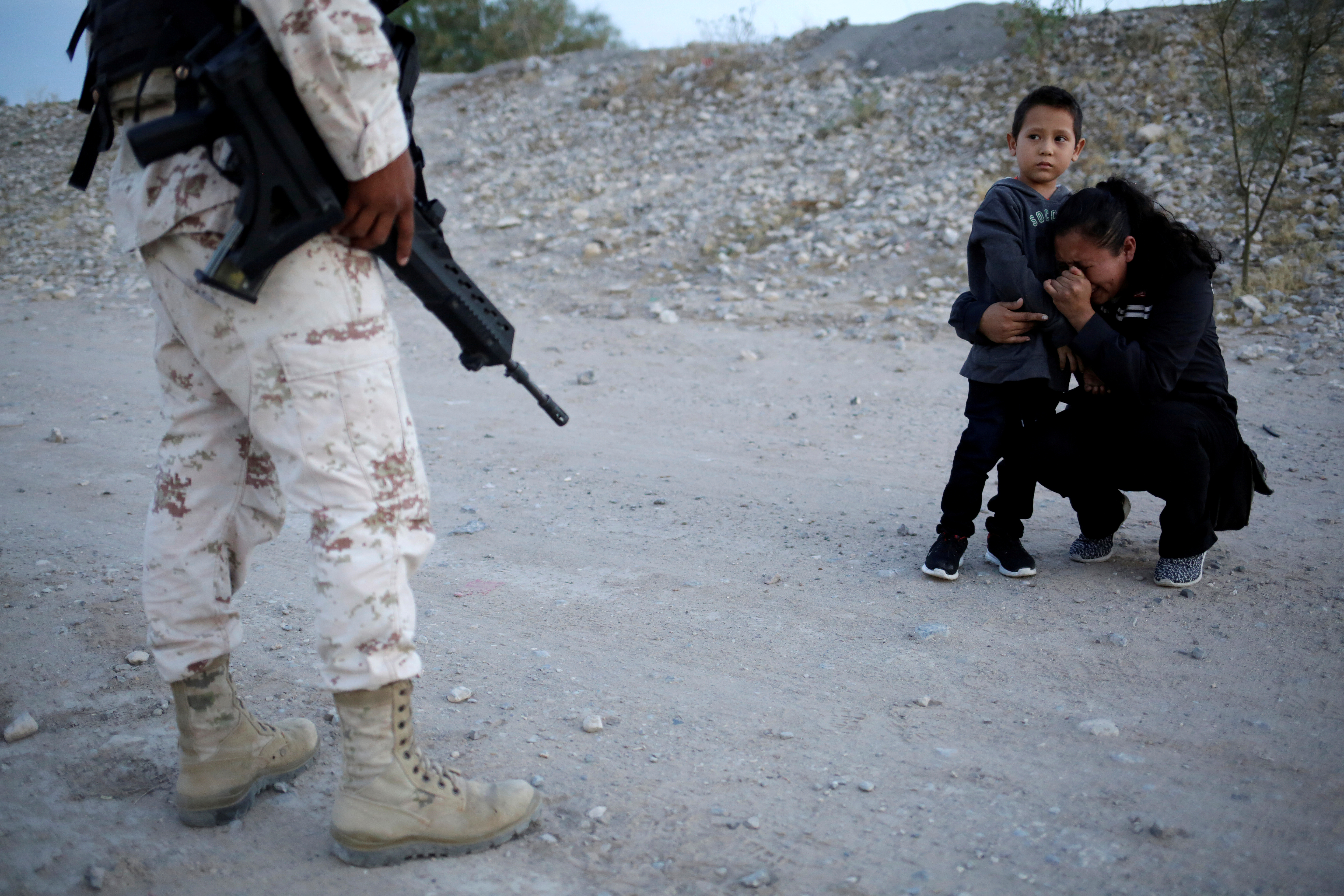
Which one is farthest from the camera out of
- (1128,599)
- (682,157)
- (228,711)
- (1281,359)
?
(682,157)

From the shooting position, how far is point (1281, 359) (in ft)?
16.6

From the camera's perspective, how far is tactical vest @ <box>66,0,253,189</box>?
1.46 metres

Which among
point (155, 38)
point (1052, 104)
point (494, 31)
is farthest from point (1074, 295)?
point (494, 31)

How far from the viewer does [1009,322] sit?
2.70m

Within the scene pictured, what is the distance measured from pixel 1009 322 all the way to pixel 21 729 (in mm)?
2742

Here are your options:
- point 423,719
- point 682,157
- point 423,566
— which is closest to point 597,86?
point 682,157

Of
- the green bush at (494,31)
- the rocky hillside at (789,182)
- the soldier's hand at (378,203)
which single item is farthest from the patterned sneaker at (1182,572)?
the green bush at (494,31)

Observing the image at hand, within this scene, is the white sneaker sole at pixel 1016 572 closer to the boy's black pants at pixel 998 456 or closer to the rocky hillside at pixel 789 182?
the boy's black pants at pixel 998 456

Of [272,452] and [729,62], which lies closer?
[272,452]

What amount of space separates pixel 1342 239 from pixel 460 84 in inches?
460

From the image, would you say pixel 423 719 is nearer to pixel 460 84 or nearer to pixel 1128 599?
pixel 1128 599

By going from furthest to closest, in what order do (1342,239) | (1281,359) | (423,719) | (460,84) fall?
1. (460,84)
2. (1342,239)
3. (1281,359)
4. (423,719)

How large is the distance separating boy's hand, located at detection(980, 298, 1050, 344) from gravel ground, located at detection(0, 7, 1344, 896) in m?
0.76

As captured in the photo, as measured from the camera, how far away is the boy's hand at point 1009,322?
Result: 2.70 meters
